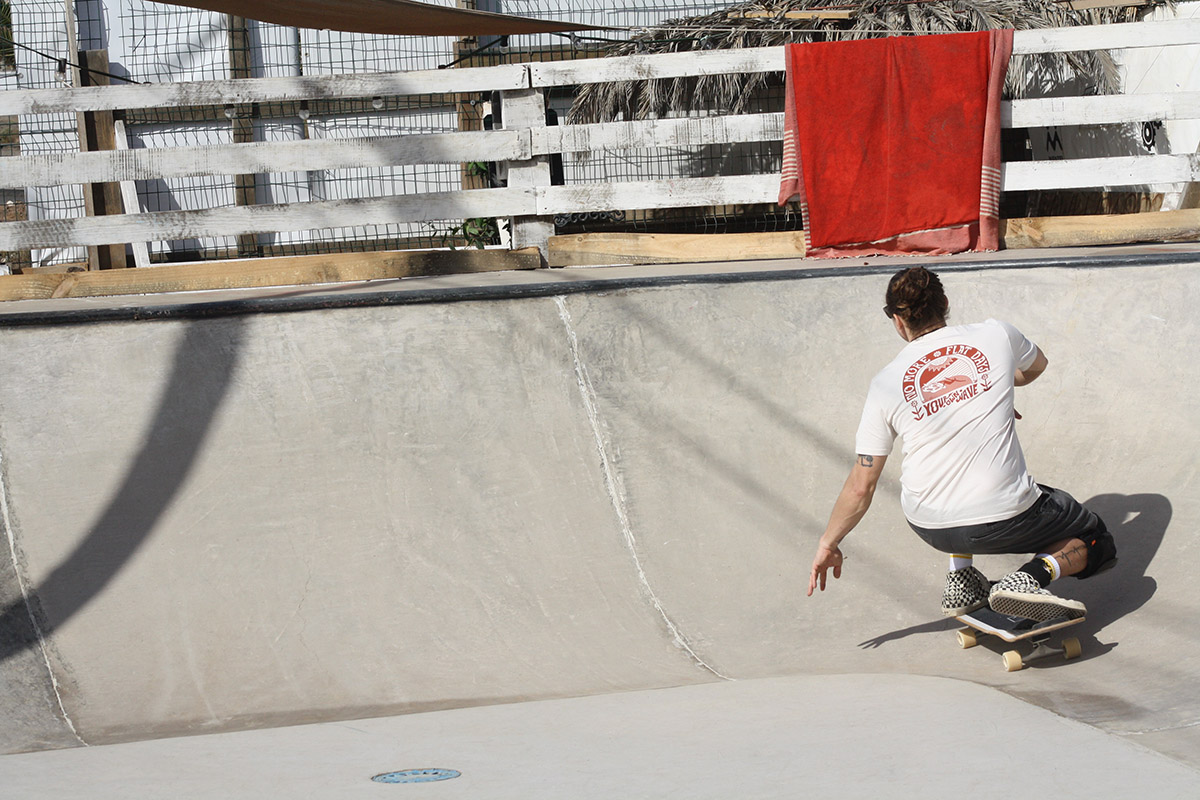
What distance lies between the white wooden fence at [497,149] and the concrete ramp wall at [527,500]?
2.01m

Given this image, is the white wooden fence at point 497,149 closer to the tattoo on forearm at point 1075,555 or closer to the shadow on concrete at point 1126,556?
the shadow on concrete at point 1126,556

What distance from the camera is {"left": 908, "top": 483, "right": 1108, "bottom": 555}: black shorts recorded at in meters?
3.17

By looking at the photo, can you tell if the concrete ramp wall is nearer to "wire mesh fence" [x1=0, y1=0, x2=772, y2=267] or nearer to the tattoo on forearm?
the tattoo on forearm

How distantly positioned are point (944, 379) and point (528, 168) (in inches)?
169

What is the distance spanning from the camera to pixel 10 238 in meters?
6.52

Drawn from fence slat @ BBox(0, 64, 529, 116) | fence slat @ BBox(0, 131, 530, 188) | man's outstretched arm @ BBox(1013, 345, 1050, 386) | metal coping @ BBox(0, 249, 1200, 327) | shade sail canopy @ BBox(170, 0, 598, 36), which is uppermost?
shade sail canopy @ BBox(170, 0, 598, 36)

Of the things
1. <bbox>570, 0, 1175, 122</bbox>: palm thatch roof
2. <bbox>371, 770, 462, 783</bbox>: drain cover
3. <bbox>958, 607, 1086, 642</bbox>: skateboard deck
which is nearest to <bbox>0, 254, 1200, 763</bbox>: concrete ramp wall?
<bbox>958, 607, 1086, 642</bbox>: skateboard deck

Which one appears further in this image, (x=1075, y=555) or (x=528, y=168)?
(x=528, y=168)

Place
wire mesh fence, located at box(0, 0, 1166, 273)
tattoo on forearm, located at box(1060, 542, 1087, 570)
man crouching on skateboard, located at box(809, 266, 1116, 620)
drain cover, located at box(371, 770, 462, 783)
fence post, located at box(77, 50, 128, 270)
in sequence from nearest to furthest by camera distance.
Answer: drain cover, located at box(371, 770, 462, 783)
man crouching on skateboard, located at box(809, 266, 1116, 620)
tattoo on forearm, located at box(1060, 542, 1087, 570)
fence post, located at box(77, 50, 128, 270)
wire mesh fence, located at box(0, 0, 1166, 273)

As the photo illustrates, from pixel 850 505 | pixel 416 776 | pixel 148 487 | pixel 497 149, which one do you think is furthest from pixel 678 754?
pixel 497 149

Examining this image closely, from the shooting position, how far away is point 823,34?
9852 mm

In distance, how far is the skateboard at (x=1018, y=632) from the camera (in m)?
3.08

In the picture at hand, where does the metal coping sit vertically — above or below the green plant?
below

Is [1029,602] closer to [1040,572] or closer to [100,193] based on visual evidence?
[1040,572]
